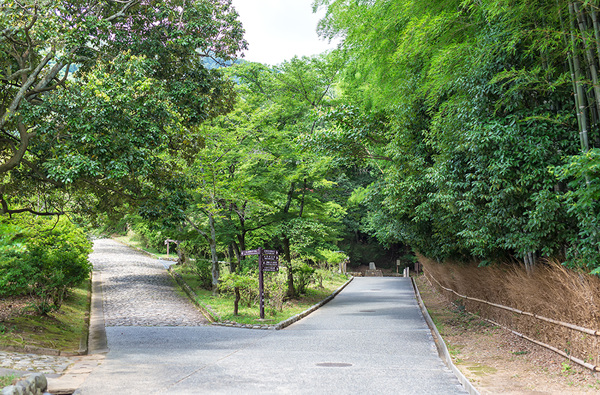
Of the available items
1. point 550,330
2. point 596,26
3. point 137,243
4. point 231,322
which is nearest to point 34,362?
point 231,322

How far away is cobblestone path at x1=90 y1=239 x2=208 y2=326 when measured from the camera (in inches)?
608

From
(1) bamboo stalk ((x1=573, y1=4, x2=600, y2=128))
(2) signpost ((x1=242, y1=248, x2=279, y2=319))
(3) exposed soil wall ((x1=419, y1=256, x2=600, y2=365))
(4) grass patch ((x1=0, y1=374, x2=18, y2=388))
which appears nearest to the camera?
(4) grass patch ((x1=0, y1=374, x2=18, y2=388))

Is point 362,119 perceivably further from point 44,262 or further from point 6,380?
point 6,380

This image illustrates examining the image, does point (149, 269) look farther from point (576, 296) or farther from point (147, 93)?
point (576, 296)

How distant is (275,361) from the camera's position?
28.4 ft

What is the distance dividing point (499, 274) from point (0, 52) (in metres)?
12.6

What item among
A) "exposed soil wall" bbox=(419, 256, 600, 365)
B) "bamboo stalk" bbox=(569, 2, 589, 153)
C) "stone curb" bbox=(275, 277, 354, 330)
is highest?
"bamboo stalk" bbox=(569, 2, 589, 153)

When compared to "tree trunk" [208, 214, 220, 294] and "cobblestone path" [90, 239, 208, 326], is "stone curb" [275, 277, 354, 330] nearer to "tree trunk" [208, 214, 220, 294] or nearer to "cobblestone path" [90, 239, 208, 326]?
"cobblestone path" [90, 239, 208, 326]

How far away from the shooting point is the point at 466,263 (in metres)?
17.6

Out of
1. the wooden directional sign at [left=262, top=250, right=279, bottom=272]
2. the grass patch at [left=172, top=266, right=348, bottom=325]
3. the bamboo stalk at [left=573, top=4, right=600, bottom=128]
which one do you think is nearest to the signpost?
the wooden directional sign at [left=262, top=250, right=279, bottom=272]

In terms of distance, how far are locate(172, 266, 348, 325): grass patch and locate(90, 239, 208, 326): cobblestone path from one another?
746mm

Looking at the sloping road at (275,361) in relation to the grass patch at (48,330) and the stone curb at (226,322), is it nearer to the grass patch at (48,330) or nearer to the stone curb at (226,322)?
the stone curb at (226,322)

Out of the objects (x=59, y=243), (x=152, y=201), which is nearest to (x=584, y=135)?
(x=152, y=201)

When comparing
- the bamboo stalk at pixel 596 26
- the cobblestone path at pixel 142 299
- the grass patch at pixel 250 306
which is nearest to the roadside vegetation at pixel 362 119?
the bamboo stalk at pixel 596 26
